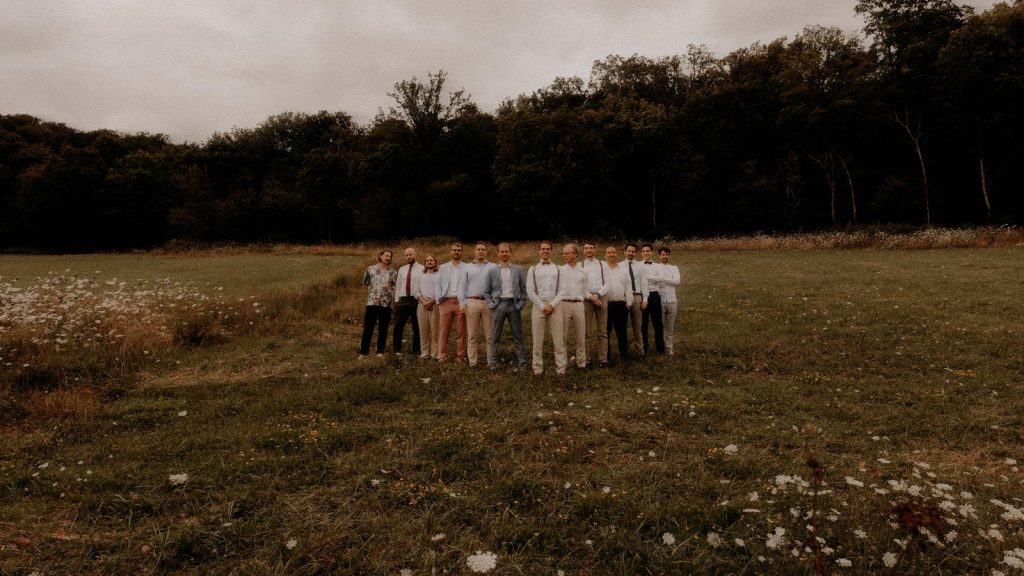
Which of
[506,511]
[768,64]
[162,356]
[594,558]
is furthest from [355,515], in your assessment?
[768,64]

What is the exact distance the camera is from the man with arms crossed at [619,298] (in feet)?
36.6

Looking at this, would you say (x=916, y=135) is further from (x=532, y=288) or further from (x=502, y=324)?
(x=502, y=324)

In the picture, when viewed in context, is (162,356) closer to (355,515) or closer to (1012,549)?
(355,515)

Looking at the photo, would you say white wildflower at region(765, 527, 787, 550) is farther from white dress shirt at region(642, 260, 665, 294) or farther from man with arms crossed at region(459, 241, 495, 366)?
white dress shirt at region(642, 260, 665, 294)

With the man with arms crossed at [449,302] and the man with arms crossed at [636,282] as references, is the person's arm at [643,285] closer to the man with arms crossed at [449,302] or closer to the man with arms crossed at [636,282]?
the man with arms crossed at [636,282]

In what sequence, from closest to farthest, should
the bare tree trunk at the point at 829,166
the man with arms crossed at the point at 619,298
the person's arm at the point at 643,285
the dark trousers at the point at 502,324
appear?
the dark trousers at the point at 502,324, the man with arms crossed at the point at 619,298, the person's arm at the point at 643,285, the bare tree trunk at the point at 829,166

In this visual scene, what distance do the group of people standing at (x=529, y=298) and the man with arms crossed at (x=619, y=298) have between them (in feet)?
0.07

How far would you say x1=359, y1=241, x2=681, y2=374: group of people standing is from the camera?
10469 millimetres

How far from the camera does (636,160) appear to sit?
54.0m

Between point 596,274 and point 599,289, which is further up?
point 596,274

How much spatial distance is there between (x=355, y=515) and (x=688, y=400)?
549cm

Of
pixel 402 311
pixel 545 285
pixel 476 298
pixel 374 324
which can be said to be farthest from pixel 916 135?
pixel 374 324

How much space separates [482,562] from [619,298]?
7424 mm

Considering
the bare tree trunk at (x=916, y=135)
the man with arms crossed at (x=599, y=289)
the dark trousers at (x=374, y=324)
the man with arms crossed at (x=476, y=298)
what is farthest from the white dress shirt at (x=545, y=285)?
the bare tree trunk at (x=916, y=135)
